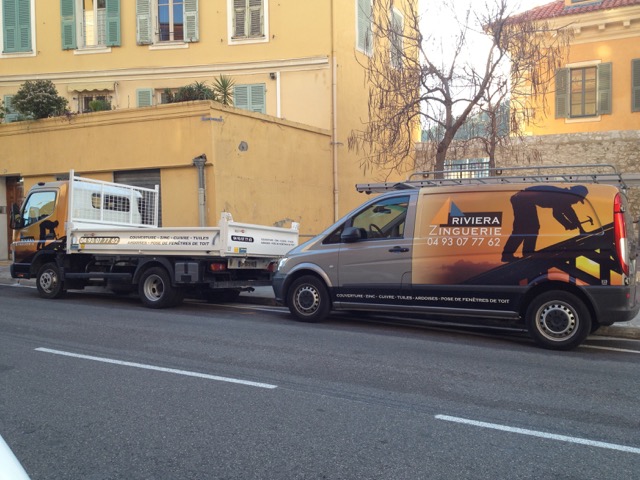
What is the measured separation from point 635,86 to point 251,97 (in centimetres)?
1284

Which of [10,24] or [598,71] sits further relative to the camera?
[10,24]

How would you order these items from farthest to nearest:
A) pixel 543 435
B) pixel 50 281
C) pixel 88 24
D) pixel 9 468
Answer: pixel 88 24
pixel 50 281
pixel 543 435
pixel 9 468

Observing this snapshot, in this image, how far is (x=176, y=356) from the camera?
22.6ft

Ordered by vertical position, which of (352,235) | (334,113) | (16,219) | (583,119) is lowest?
(352,235)

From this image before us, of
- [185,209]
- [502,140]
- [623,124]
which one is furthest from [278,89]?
[623,124]

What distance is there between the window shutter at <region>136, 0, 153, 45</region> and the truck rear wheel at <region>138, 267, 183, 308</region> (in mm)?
11432

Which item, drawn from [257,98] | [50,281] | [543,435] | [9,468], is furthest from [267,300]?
[9,468]

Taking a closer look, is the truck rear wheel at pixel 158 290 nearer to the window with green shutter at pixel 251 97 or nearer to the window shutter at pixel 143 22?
the window with green shutter at pixel 251 97

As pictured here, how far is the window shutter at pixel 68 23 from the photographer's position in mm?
19844

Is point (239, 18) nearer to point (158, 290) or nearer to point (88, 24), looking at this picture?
point (88, 24)

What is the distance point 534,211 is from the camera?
7.76m

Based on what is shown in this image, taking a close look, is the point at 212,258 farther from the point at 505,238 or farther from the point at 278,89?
the point at 278,89

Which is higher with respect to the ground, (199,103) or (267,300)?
(199,103)

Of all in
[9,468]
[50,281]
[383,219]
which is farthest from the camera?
[50,281]
